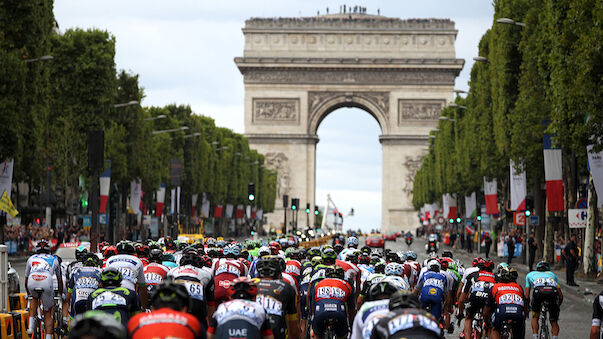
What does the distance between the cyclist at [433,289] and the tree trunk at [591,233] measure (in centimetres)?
2194

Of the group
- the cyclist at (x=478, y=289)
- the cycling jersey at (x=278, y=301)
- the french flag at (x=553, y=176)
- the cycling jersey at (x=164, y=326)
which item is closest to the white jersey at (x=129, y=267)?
the cycling jersey at (x=278, y=301)

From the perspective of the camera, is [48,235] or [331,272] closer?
[331,272]

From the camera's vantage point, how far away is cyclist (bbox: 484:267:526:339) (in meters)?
16.5

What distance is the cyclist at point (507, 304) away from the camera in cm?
1645

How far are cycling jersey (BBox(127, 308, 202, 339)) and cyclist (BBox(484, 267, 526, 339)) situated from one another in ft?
26.7

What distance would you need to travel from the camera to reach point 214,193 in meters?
101

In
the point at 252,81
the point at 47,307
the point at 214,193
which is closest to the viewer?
the point at 47,307

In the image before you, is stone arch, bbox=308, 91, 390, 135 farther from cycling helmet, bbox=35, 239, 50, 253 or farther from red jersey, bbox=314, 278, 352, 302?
red jersey, bbox=314, 278, 352, 302

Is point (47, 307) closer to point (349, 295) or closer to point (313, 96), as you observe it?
point (349, 295)

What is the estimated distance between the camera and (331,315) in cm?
1478

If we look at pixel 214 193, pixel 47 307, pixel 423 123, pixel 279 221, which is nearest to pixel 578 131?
pixel 47 307

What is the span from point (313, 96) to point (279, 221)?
1832 centimetres

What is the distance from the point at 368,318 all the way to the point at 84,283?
22.9ft

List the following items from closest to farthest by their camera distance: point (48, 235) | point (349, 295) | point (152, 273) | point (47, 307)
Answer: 1. point (349, 295)
2. point (152, 273)
3. point (47, 307)
4. point (48, 235)
